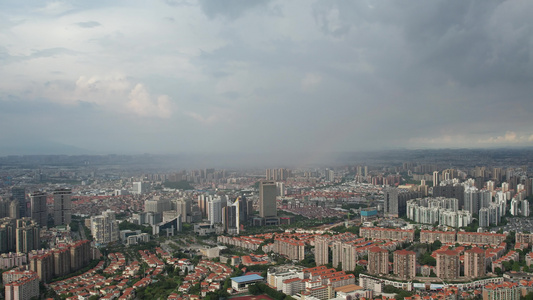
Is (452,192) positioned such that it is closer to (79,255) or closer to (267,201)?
(267,201)

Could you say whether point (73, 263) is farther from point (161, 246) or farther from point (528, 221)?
point (528, 221)

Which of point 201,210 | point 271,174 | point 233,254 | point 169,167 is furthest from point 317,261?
point 169,167

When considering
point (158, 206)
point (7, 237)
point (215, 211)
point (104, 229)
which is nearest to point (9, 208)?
point (7, 237)

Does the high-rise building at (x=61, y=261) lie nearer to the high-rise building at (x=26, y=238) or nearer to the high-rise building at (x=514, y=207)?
the high-rise building at (x=26, y=238)

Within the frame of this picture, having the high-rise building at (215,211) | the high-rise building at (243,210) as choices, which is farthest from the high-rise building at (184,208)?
the high-rise building at (243,210)

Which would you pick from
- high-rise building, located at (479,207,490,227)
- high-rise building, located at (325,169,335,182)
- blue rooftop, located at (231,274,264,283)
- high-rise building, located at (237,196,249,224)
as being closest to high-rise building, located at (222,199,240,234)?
high-rise building, located at (237,196,249,224)
